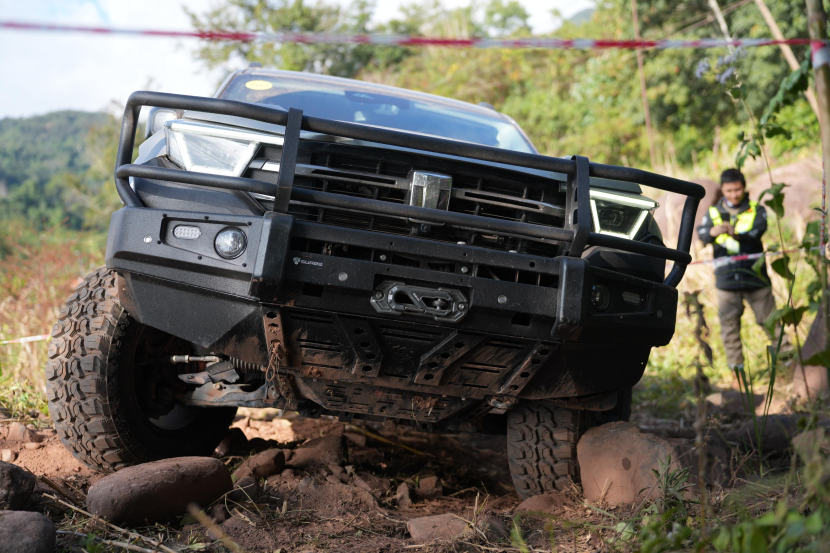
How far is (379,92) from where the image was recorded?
13.4ft

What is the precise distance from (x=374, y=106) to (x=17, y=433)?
2473mm

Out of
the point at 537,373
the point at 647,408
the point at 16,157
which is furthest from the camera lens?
the point at 16,157

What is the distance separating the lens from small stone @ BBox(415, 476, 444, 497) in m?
3.27

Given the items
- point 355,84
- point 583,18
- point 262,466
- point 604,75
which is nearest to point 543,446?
point 262,466

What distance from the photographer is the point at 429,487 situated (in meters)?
3.30

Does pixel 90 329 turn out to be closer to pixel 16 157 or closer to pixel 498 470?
pixel 498 470

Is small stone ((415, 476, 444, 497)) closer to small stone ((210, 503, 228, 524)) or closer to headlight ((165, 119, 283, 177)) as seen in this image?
small stone ((210, 503, 228, 524))

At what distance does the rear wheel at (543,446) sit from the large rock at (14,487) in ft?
6.13

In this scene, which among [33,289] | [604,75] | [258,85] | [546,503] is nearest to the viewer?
[546,503]

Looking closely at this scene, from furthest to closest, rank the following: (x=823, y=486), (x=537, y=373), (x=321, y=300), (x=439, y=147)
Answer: (x=537, y=373), (x=439, y=147), (x=321, y=300), (x=823, y=486)

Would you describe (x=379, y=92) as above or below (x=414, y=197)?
above

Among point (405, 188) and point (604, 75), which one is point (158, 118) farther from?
point (604, 75)

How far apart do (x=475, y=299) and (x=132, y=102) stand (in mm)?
1411

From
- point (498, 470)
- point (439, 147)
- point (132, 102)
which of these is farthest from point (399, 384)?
point (498, 470)
